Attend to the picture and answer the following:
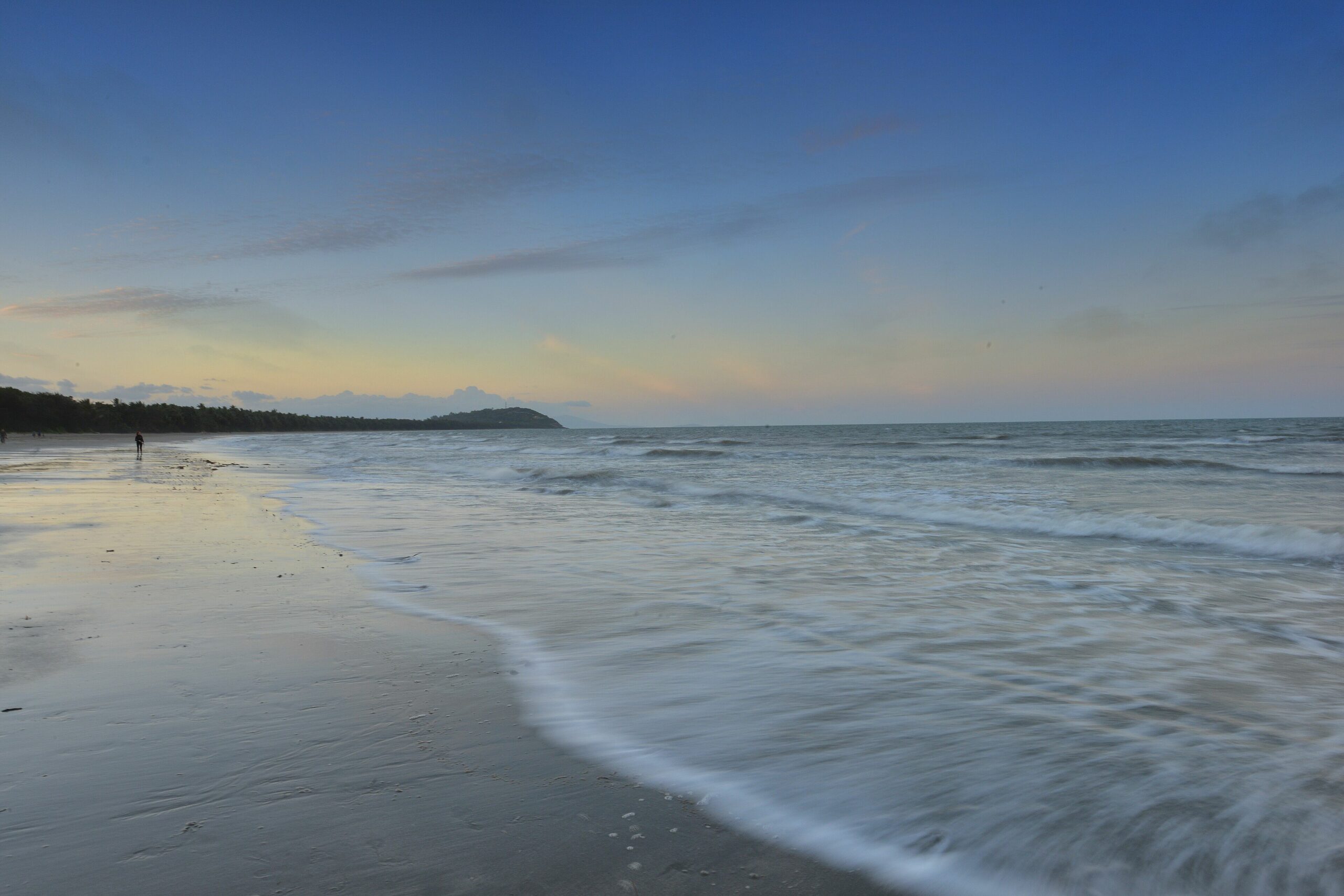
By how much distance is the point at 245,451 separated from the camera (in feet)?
135

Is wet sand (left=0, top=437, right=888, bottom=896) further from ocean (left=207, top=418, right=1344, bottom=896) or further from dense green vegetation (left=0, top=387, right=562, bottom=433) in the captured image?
dense green vegetation (left=0, top=387, right=562, bottom=433)

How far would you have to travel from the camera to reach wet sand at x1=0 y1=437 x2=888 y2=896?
2.22m

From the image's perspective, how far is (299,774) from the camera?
2816 mm

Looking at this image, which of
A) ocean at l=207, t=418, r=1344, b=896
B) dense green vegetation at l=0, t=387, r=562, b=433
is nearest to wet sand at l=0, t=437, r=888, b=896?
ocean at l=207, t=418, r=1344, b=896

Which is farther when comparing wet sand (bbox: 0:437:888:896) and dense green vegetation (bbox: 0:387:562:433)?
dense green vegetation (bbox: 0:387:562:433)

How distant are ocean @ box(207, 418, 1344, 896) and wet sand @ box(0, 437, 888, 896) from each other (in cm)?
30

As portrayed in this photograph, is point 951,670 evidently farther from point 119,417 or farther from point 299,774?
point 119,417

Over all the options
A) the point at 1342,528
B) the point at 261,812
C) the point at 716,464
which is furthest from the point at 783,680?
the point at 716,464

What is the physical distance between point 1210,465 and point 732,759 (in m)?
26.8

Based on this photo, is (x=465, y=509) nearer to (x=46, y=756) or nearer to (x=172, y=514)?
(x=172, y=514)

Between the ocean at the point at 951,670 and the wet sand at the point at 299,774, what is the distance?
30cm

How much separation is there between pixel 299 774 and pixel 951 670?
350 cm

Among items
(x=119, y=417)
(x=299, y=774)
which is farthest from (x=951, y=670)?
(x=119, y=417)

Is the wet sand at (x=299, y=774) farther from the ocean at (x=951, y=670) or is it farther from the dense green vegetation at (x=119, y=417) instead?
the dense green vegetation at (x=119, y=417)
